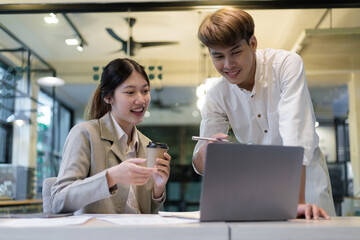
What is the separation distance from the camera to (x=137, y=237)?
0.78m

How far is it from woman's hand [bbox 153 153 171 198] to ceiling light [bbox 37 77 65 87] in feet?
13.5

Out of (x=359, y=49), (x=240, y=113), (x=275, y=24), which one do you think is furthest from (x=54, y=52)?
(x=240, y=113)

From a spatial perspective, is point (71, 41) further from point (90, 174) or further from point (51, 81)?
point (90, 174)

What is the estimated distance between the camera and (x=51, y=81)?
5535 mm

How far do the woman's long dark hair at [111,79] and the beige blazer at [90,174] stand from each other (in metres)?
0.17

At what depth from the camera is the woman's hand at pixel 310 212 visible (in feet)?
3.69

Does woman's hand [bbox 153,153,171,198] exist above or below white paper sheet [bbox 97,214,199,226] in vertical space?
above

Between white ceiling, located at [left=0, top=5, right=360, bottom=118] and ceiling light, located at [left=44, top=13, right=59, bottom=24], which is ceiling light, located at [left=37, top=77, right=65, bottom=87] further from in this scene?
ceiling light, located at [left=44, top=13, right=59, bottom=24]

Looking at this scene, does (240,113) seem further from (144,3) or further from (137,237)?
(144,3)

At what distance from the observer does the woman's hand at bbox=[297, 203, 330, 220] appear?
113cm

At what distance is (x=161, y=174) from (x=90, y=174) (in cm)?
31

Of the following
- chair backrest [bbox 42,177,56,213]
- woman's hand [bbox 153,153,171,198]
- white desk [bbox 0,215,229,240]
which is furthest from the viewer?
chair backrest [bbox 42,177,56,213]

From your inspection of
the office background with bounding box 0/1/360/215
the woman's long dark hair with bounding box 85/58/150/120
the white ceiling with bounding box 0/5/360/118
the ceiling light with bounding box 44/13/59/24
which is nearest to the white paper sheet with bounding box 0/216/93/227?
the woman's long dark hair with bounding box 85/58/150/120

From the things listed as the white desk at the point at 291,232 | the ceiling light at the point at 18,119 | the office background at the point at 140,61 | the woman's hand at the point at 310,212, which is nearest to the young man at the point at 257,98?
the woman's hand at the point at 310,212
